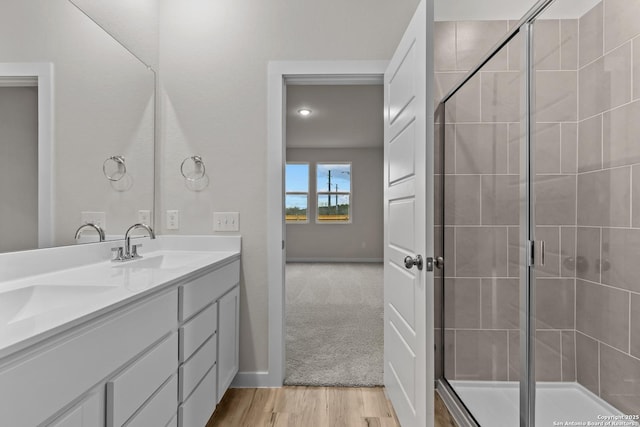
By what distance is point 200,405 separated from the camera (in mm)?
1561

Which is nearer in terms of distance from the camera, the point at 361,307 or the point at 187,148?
the point at 187,148

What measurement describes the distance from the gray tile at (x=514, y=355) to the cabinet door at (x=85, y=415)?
1633 mm

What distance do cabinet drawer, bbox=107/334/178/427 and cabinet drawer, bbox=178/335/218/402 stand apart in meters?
0.10

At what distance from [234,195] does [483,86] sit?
164cm

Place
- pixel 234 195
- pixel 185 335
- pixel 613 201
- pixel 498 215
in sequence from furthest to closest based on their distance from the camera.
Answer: pixel 234 195 → pixel 498 215 → pixel 613 201 → pixel 185 335

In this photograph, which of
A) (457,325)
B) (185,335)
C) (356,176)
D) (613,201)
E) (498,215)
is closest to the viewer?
(185,335)

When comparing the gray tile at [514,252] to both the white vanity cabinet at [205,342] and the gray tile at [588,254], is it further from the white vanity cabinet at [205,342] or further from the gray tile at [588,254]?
the white vanity cabinet at [205,342]

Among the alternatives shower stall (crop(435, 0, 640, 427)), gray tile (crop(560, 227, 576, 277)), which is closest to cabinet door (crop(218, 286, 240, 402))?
shower stall (crop(435, 0, 640, 427))

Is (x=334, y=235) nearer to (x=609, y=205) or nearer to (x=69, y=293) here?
(x=609, y=205)

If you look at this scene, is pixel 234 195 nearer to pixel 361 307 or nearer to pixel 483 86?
pixel 483 86

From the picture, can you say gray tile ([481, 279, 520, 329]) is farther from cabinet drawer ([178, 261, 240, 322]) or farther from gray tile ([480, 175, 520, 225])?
cabinet drawer ([178, 261, 240, 322])

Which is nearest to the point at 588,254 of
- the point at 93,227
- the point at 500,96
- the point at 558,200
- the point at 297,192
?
the point at 558,200

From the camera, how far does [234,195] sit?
227 cm

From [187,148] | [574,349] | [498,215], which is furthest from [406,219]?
[187,148]
